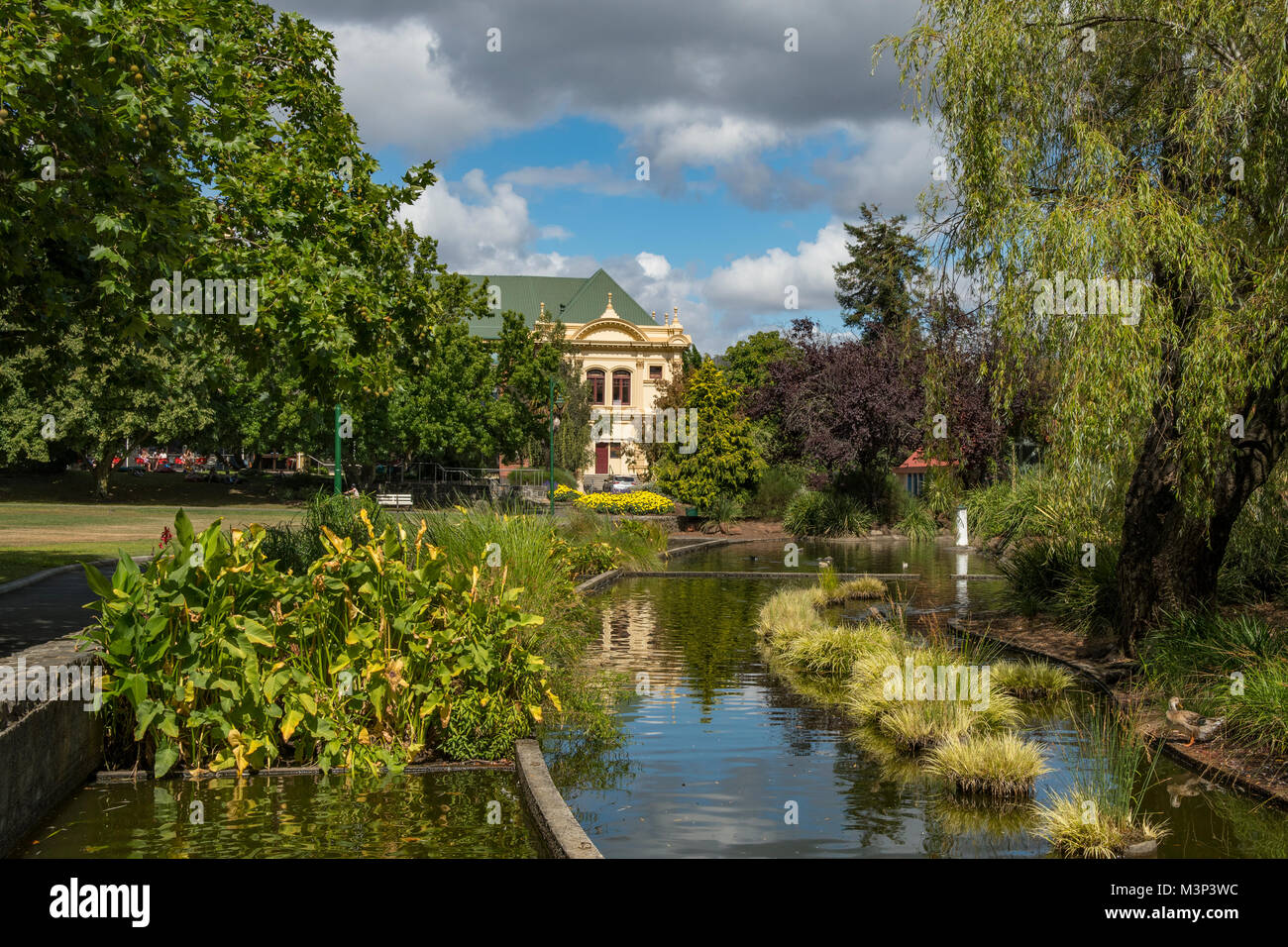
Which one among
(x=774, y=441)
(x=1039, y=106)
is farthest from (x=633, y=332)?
(x=1039, y=106)

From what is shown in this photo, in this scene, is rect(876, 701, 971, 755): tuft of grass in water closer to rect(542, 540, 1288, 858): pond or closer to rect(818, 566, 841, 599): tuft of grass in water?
rect(542, 540, 1288, 858): pond

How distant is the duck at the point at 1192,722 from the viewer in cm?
870

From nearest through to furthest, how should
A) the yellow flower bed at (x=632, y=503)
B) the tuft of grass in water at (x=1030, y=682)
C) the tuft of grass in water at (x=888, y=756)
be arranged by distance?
the tuft of grass in water at (x=888, y=756) < the tuft of grass in water at (x=1030, y=682) < the yellow flower bed at (x=632, y=503)

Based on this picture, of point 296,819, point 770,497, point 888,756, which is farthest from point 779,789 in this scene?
point 770,497

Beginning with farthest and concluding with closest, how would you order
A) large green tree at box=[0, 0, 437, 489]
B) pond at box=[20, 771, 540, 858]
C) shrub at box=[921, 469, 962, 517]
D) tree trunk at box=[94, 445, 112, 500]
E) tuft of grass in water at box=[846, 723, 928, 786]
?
tree trunk at box=[94, 445, 112, 500]
shrub at box=[921, 469, 962, 517]
large green tree at box=[0, 0, 437, 489]
tuft of grass in water at box=[846, 723, 928, 786]
pond at box=[20, 771, 540, 858]

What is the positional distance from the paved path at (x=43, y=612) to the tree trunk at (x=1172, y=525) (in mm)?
10545

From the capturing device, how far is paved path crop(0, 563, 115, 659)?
11211mm

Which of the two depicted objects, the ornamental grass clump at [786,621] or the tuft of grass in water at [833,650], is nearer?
the tuft of grass in water at [833,650]

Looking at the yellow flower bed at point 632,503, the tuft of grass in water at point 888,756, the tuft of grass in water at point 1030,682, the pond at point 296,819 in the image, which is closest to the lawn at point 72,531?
the pond at point 296,819

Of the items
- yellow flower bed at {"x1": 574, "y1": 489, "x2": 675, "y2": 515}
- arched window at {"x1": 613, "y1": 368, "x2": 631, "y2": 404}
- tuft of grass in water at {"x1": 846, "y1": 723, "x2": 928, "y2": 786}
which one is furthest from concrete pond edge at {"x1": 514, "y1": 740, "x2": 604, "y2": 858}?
arched window at {"x1": 613, "y1": 368, "x2": 631, "y2": 404}

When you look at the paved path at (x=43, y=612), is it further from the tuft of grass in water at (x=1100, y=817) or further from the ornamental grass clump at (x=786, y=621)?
the tuft of grass in water at (x=1100, y=817)

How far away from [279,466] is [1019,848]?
295ft

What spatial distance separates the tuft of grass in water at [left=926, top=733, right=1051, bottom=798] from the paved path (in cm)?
749

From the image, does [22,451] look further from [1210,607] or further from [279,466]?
[1210,607]
